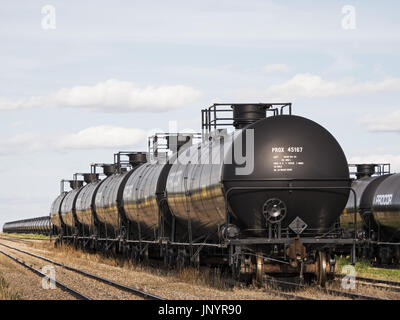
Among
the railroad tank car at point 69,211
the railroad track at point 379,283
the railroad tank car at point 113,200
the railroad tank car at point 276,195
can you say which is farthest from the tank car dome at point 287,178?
the railroad tank car at point 69,211

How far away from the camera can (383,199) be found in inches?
1187

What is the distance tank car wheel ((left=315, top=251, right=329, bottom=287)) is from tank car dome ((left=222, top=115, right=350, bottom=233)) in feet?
2.05

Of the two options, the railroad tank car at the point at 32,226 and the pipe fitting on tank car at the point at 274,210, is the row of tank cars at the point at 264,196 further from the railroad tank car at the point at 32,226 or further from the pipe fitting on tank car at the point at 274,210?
the railroad tank car at the point at 32,226

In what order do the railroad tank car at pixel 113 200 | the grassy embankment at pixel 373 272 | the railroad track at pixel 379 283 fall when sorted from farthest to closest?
1. the railroad tank car at pixel 113 200
2. the grassy embankment at pixel 373 272
3. the railroad track at pixel 379 283

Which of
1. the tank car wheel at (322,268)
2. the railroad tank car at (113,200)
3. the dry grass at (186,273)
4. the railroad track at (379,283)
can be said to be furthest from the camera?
the railroad tank car at (113,200)

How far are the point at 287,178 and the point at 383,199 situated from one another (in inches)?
514

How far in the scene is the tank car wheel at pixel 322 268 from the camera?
18484mm

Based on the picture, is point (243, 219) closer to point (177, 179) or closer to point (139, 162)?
point (177, 179)

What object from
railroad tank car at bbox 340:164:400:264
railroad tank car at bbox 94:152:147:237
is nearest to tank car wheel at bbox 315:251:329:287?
railroad tank car at bbox 340:164:400:264

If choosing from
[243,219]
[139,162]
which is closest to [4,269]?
[139,162]

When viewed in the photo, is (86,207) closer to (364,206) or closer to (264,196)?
(364,206)

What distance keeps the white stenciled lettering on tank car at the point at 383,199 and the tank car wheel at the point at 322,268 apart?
11.6m
